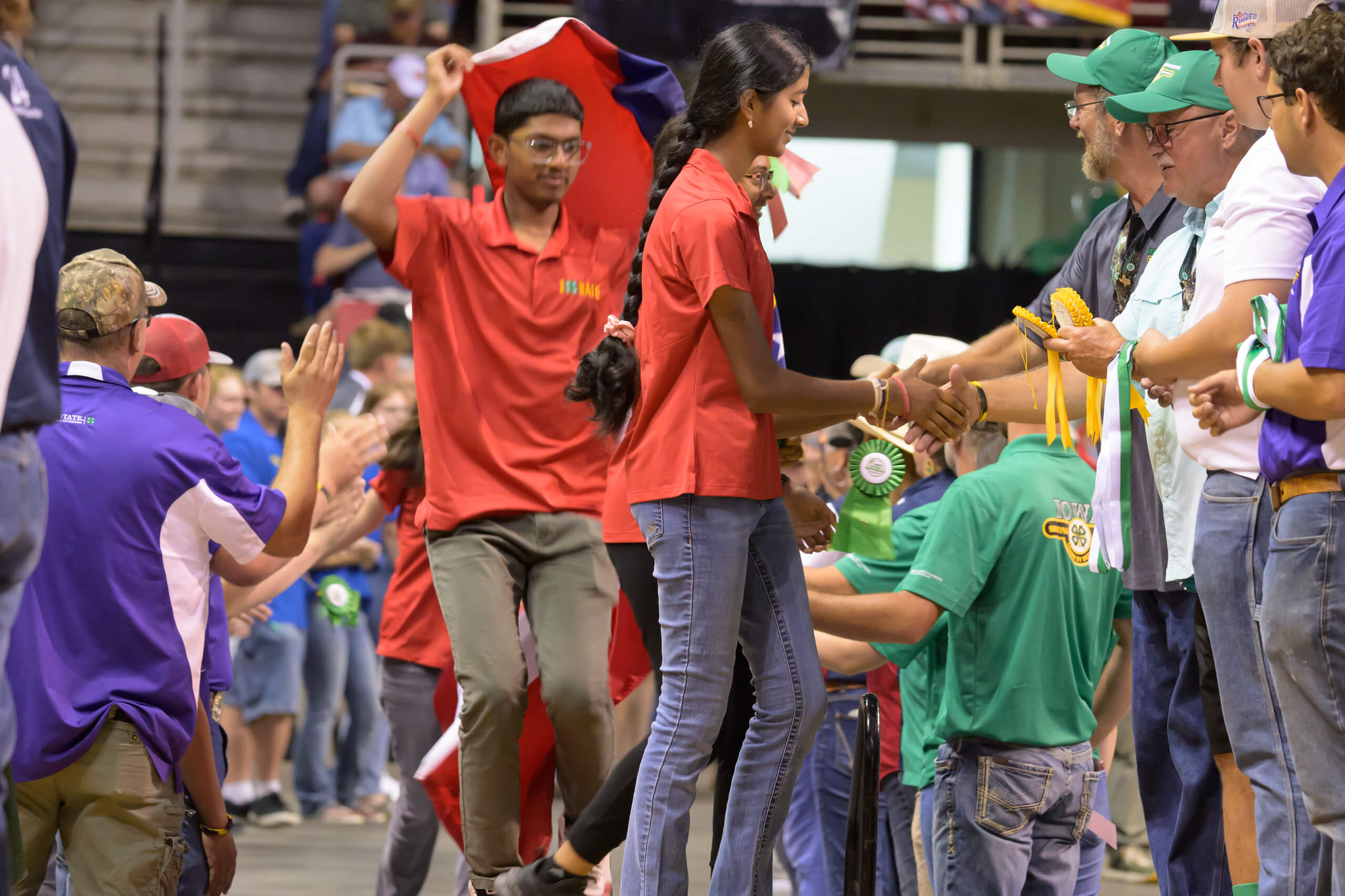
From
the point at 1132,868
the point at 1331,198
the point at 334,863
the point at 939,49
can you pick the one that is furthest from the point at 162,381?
the point at 939,49

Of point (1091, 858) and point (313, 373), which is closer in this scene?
point (313, 373)

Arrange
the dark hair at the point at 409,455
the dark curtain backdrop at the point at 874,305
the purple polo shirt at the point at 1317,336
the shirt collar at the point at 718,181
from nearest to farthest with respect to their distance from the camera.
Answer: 1. the purple polo shirt at the point at 1317,336
2. the shirt collar at the point at 718,181
3. the dark hair at the point at 409,455
4. the dark curtain backdrop at the point at 874,305

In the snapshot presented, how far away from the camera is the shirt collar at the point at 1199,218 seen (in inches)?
130

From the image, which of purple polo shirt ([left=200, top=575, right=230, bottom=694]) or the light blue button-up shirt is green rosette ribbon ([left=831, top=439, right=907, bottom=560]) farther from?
purple polo shirt ([left=200, top=575, right=230, bottom=694])

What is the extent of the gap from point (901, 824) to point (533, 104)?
83.2 inches

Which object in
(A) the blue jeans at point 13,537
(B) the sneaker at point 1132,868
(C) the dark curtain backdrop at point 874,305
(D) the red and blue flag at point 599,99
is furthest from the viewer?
(C) the dark curtain backdrop at point 874,305

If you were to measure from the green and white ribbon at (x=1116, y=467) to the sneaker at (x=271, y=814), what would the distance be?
463 centimetres

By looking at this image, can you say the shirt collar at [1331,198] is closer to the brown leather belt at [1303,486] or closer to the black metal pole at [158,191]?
the brown leather belt at [1303,486]

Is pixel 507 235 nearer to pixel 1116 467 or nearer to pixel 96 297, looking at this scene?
pixel 96 297

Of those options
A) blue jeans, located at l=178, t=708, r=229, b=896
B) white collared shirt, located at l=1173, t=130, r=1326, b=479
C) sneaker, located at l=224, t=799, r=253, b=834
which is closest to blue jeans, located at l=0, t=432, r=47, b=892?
blue jeans, located at l=178, t=708, r=229, b=896

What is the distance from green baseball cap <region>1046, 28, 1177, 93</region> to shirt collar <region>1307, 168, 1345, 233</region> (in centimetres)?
111

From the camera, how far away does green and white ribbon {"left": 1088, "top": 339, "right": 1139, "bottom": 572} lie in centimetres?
298

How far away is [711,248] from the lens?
112 inches

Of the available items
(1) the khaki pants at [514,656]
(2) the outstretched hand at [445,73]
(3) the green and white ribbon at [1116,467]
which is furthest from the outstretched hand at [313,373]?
(3) the green and white ribbon at [1116,467]
